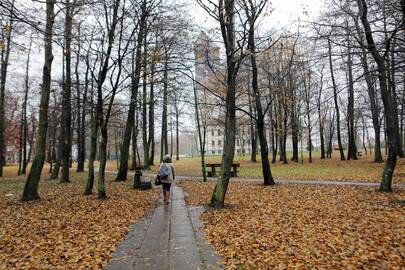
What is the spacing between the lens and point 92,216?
9438 millimetres

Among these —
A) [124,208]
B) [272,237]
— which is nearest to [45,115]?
[124,208]

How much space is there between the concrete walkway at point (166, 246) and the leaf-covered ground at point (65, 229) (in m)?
0.32

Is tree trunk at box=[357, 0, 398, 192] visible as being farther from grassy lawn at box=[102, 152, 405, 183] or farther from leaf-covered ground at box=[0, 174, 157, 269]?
leaf-covered ground at box=[0, 174, 157, 269]

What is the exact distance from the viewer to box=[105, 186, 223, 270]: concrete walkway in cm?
529

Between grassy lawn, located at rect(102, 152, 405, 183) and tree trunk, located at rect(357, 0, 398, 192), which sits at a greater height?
tree trunk, located at rect(357, 0, 398, 192)

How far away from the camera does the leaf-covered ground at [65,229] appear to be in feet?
19.0

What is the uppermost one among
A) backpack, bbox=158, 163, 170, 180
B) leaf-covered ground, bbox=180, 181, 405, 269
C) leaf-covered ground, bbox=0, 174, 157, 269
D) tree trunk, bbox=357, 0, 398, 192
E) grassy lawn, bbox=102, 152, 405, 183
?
tree trunk, bbox=357, 0, 398, 192

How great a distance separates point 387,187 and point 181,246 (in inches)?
338

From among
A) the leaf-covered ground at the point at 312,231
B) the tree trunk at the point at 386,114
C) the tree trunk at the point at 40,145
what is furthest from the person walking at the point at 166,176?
the tree trunk at the point at 386,114

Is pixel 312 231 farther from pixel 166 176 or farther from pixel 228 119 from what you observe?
pixel 166 176

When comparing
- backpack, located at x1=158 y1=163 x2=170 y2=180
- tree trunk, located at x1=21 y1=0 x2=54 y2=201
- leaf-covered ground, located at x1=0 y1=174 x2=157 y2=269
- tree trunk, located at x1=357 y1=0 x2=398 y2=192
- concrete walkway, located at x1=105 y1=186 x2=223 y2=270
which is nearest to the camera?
concrete walkway, located at x1=105 y1=186 x2=223 y2=270

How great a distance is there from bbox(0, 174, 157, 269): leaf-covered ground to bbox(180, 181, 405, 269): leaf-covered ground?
216cm

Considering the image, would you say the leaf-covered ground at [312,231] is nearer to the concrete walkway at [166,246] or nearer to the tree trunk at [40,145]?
the concrete walkway at [166,246]

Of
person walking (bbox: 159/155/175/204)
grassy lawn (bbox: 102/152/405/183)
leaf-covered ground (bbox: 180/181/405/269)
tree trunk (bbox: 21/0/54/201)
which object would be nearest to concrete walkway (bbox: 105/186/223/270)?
leaf-covered ground (bbox: 180/181/405/269)
